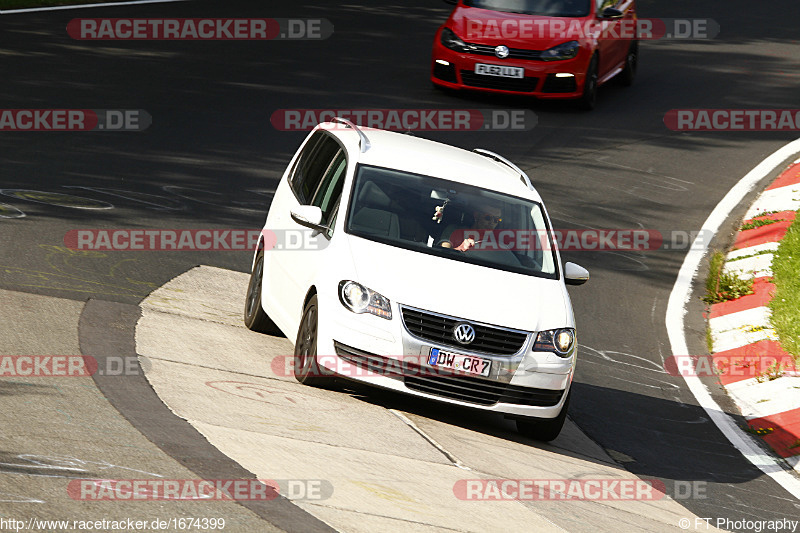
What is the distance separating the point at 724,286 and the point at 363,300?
244 inches

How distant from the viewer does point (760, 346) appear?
11102 mm

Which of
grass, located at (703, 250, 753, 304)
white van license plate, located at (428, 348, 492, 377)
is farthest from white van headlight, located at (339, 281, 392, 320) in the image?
grass, located at (703, 250, 753, 304)

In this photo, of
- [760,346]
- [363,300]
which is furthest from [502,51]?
[363,300]

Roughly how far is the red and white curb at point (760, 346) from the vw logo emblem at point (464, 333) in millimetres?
2936

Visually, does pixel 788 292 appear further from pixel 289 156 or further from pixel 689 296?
pixel 289 156

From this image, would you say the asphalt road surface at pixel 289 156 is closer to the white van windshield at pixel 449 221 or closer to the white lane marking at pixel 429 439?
the white van windshield at pixel 449 221

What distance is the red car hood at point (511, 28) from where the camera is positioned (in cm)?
1709

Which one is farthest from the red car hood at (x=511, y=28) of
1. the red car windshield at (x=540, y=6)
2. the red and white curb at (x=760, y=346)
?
the red and white curb at (x=760, y=346)

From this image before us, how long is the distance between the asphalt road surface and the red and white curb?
0.33 metres

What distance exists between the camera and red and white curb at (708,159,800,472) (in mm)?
9664

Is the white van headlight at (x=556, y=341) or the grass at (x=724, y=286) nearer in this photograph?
the white van headlight at (x=556, y=341)

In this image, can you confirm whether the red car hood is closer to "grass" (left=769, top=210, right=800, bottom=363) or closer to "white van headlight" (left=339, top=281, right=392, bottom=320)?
"grass" (left=769, top=210, right=800, bottom=363)

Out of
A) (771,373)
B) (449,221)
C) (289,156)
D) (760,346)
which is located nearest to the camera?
(449,221)

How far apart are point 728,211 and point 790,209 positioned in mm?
803
